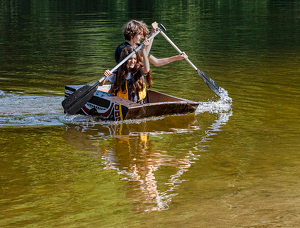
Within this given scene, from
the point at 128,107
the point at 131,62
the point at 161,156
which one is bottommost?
the point at 161,156

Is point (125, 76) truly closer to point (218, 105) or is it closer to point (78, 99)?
point (78, 99)

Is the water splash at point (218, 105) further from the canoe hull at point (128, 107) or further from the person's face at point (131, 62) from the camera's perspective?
the person's face at point (131, 62)

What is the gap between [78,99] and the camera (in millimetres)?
7332

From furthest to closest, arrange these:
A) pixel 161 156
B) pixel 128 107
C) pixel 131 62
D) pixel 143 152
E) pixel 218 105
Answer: pixel 218 105 → pixel 131 62 → pixel 128 107 → pixel 143 152 → pixel 161 156

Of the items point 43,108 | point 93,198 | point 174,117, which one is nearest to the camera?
point 93,198

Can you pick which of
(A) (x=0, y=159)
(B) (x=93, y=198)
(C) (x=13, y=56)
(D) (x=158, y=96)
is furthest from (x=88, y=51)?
(B) (x=93, y=198)

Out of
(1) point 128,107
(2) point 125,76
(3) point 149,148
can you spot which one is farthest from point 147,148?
(2) point 125,76

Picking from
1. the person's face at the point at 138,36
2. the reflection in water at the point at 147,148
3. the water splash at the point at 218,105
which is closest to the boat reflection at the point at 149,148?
the reflection in water at the point at 147,148

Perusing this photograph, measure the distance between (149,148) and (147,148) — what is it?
2 centimetres

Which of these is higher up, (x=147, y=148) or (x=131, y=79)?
(x=131, y=79)

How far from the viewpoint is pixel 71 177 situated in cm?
476

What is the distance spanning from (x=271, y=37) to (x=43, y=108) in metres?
12.1

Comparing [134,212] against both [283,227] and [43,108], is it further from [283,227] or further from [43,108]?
[43,108]

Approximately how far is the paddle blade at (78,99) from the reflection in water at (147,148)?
6.2 inches
